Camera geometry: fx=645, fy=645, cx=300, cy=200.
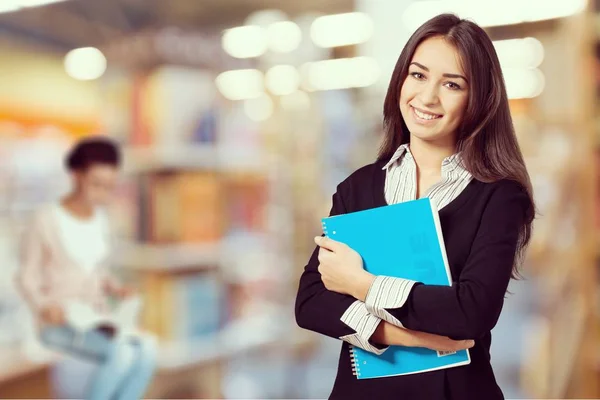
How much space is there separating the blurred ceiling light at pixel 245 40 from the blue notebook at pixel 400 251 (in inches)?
79.9

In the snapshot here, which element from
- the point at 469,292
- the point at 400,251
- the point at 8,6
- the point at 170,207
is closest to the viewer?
the point at 469,292

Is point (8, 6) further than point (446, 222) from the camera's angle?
Yes

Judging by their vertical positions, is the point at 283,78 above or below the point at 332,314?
above

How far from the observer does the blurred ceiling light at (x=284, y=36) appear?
3.05m

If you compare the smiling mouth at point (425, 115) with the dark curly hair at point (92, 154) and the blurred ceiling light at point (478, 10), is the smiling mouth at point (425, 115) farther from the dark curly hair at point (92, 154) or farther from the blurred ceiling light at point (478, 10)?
the dark curly hair at point (92, 154)

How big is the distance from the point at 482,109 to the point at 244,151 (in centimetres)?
200

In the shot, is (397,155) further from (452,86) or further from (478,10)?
(478,10)

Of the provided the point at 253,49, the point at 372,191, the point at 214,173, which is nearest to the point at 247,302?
the point at 214,173

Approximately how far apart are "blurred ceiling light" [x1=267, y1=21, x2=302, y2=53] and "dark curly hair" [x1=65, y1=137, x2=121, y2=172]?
2.91ft

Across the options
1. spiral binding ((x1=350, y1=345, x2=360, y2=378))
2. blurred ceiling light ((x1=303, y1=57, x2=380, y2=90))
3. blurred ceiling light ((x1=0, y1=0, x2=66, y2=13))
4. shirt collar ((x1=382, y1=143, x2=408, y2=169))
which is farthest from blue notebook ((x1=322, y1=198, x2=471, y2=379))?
blurred ceiling light ((x1=0, y1=0, x2=66, y2=13))

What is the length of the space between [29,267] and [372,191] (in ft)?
6.05

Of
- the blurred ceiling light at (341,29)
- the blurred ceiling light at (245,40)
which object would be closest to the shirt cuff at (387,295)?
the blurred ceiling light at (341,29)

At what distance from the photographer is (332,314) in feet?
3.84

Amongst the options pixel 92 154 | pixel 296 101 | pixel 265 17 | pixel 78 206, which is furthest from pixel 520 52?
pixel 78 206
